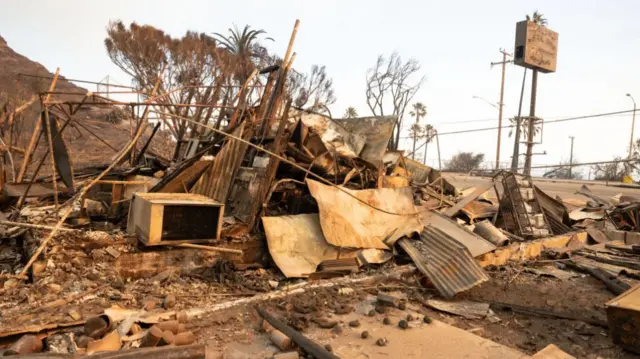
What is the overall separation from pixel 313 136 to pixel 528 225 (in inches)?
178

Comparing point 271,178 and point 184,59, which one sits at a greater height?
point 184,59

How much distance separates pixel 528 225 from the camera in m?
7.83

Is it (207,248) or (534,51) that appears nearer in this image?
(207,248)

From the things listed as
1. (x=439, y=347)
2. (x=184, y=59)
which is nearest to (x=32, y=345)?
(x=439, y=347)

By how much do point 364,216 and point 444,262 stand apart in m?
1.33

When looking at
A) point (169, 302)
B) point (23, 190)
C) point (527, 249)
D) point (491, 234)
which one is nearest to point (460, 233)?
point (491, 234)

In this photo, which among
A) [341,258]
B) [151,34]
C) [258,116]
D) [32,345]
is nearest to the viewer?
[32,345]

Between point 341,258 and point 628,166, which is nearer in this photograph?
point 341,258

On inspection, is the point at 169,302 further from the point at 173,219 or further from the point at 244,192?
the point at 244,192

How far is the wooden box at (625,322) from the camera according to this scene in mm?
3482

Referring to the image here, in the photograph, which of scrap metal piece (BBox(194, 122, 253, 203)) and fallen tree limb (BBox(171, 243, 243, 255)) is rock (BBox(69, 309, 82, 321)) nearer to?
fallen tree limb (BBox(171, 243, 243, 255))

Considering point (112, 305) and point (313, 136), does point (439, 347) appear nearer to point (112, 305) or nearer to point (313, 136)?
point (112, 305)

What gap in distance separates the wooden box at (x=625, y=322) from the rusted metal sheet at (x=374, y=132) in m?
4.09

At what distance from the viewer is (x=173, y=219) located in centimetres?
496
